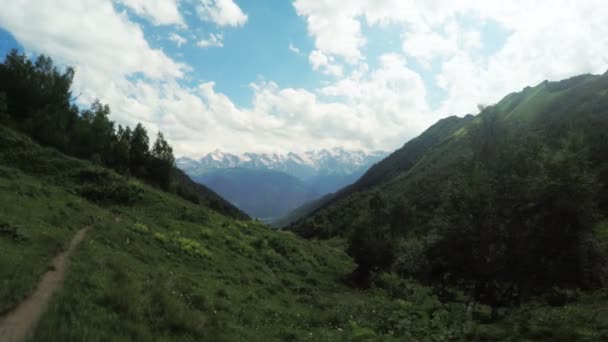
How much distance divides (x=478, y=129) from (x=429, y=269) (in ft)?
36.9

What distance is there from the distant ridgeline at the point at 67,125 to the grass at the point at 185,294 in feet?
72.7

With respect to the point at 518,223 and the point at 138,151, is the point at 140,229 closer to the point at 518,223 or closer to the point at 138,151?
the point at 518,223

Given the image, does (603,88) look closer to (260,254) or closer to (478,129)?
(478,129)

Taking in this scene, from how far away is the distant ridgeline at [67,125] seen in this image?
5291 centimetres

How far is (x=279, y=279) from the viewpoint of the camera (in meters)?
28.5

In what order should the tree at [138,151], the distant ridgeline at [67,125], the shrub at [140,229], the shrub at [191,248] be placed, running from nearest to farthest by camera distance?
the shrub at [140,229] → the shrub at [191,248] → the distant ridgeline at [67,125] → the tree at [138,151]

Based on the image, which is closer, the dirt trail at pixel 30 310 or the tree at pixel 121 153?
the dirt trail at pixel 30 310

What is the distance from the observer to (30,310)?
8250 mm

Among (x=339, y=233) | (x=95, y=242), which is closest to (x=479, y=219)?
(x=95, y=242)

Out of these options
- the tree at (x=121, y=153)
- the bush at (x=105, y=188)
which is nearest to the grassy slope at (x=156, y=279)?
the bush at (x=105, y=188)

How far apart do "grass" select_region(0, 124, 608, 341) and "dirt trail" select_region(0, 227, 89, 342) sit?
237mm

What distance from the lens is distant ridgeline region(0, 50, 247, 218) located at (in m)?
52.9

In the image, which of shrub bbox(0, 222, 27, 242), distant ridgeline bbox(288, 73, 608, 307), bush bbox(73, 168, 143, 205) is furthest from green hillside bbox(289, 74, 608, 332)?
bush bbox(73, 168, 143, 205)

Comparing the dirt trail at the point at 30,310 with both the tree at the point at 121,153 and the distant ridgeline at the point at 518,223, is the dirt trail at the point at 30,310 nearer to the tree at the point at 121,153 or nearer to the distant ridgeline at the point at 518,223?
the distant ridgeline at the point at 518,223
